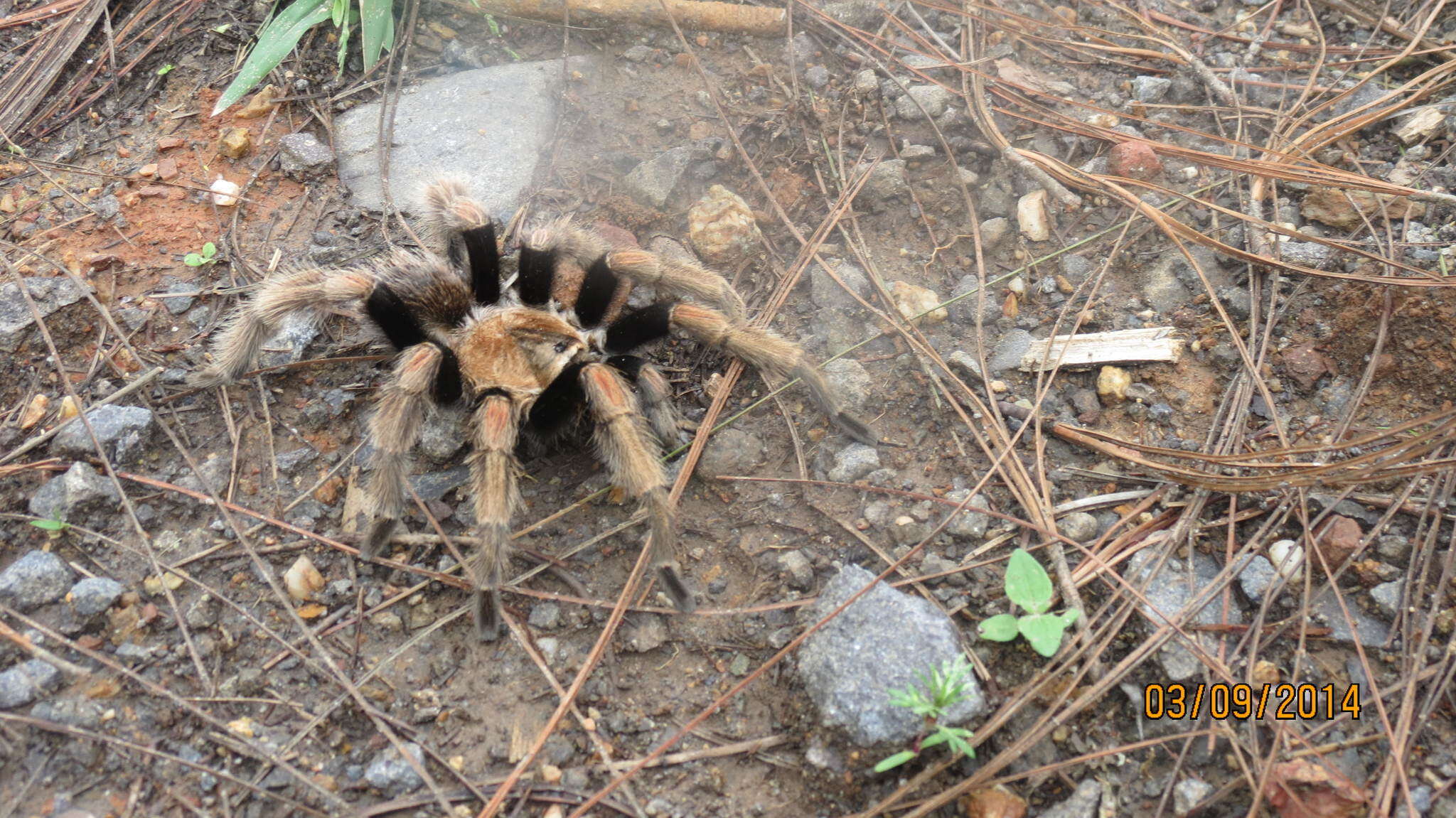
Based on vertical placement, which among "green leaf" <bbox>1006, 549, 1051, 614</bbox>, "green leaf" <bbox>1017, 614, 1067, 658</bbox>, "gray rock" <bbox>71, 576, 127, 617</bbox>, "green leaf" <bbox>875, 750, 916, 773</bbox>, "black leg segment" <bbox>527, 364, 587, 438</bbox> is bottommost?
"green leaf" <bbox>875, 750, 916, 773</bbox>

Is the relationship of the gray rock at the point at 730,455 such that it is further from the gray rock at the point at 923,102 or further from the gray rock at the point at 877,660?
the gray rock at the point at 923,102

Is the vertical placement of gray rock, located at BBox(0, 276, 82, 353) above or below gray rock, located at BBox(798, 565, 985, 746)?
above

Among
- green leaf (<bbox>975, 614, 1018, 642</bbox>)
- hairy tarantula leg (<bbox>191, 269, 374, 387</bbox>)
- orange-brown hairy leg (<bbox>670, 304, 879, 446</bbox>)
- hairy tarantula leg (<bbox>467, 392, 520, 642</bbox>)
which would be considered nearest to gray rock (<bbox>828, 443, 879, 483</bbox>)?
orange-brown hairy leg (<bbox>670, 304, 879, 446</bbox>)

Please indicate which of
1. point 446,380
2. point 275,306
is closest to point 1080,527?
point 446,380

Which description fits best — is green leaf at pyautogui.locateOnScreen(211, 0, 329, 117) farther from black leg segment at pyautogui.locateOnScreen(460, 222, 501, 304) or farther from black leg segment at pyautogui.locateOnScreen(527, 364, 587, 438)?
black leg segment at pyautogui.locateOnScreen(527, 364, 587, 438)

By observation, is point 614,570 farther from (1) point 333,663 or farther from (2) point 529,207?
(2) point 529,207
